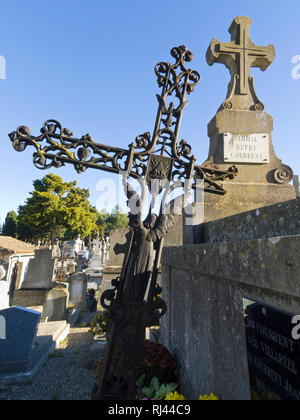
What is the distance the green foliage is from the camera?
10.1ft

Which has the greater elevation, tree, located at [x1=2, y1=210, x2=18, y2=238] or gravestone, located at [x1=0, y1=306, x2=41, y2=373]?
tree, located at [x1=2, y1=210, x2=18, y2=238]

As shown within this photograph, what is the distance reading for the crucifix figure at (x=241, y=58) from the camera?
15.1 feet

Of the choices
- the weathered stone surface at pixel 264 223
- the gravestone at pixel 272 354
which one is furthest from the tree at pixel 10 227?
the gravestone at pixel 272 354

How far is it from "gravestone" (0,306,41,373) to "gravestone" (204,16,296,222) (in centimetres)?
513

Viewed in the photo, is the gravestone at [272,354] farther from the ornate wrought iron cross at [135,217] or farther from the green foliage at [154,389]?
the green foliage at [154,389]

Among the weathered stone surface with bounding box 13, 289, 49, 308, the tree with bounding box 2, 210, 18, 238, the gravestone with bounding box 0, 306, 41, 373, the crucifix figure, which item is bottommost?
the weathered stone surface with bounding box 13, 289, 49, 308

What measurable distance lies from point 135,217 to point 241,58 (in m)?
4.71

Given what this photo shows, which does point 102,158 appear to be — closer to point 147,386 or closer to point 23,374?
point 147,386

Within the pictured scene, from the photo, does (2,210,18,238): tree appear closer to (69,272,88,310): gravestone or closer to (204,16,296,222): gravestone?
(69,272,88,310): gravestone

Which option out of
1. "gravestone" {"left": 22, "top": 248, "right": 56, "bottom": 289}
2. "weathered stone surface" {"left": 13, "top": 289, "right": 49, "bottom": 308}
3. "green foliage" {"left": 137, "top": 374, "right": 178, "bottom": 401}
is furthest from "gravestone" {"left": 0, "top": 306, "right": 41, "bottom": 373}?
"gravestone" {"left": 22, "top": 248, "right": 56, "bottom": 289}

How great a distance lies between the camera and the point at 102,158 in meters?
2.72

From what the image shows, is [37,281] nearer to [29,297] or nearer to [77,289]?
[29,297]
